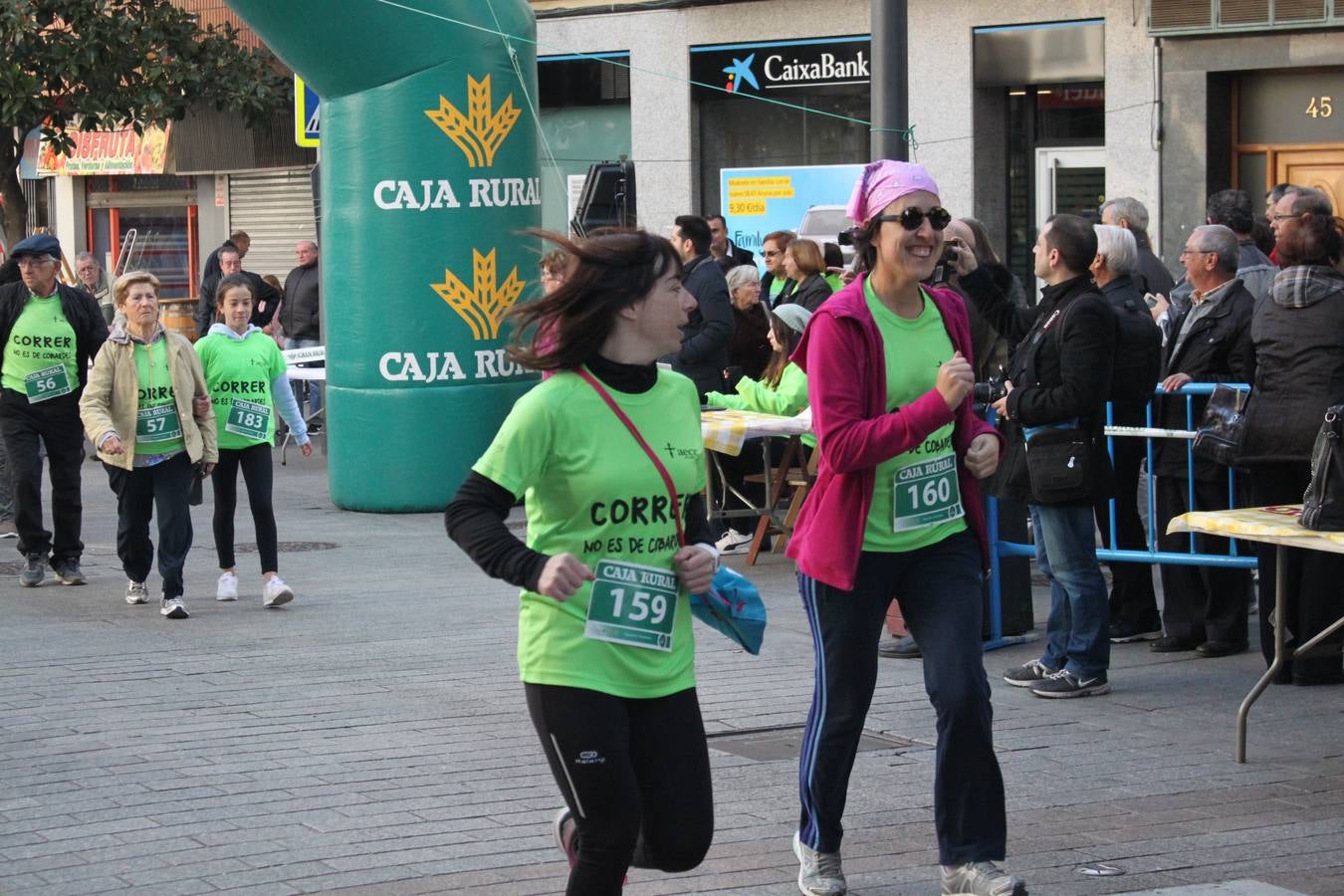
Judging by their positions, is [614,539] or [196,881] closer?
[614,539]

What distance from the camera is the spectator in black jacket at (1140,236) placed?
Answer: 416 inches

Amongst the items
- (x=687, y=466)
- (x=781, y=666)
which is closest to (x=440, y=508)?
(x=781, y=666)

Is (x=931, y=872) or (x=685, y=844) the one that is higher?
(x=685, y=844)

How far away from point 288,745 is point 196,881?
1682mm

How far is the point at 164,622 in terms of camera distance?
10.0 metres

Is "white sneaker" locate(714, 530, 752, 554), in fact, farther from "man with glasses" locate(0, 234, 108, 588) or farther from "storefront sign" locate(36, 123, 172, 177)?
"storefront sign" locate(36, 123, 172, 177)

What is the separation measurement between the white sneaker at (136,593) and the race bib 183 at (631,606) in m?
6.73

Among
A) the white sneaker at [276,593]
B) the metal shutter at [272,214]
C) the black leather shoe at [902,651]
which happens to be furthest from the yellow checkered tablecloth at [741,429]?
the metal shutter at [272,214]

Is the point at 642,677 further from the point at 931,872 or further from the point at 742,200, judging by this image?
the point at 742,200

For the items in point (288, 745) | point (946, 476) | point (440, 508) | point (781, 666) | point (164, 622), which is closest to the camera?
point (946, 476)

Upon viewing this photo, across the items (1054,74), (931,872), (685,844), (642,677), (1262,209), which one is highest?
(1054,74)

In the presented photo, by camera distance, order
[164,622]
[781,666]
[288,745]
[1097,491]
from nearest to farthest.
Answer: [288,745] → [1097,491] → [781,666] → [164,622]

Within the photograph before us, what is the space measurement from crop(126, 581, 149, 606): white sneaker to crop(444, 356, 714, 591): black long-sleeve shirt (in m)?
6.61

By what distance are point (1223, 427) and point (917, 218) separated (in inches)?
132
